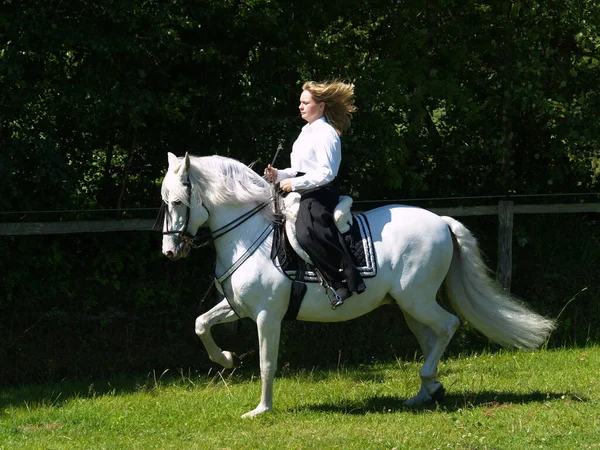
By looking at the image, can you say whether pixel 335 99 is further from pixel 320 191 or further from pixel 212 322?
pixel 212 322

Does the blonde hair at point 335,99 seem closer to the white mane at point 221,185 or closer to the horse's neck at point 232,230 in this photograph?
the white mane at point 221,185

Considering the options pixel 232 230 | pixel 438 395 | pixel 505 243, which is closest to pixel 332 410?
pixel 438 395

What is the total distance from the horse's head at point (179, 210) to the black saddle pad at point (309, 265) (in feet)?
2.39

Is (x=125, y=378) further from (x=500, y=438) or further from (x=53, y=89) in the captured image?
(x=500, y=438)

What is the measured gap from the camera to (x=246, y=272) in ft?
24.1

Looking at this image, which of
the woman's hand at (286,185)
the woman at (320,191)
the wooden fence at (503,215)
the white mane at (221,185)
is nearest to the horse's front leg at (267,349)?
the woman at (320,191)

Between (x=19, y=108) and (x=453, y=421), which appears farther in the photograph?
(x=19, y=108)

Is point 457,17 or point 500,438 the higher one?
point 457,17

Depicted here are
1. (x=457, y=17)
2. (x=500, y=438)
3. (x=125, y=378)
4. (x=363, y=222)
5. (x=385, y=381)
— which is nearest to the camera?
(x=500, y=438)

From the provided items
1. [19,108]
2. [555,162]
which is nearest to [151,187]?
[19,108]

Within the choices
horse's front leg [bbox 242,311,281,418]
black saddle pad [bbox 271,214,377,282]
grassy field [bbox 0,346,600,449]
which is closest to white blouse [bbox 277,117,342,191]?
black saddle pad [bbox 271,214,377,282]

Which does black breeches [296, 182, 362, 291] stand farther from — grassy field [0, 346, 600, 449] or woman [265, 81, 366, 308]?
grassy field [0, 346, 600, 449]

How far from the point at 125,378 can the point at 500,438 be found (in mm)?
4637

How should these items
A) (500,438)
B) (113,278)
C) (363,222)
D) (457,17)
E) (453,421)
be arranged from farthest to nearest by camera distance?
1. (457,17)
2. (113,278)
3. (363,222)
4. (453,421)
5. (500,438)
